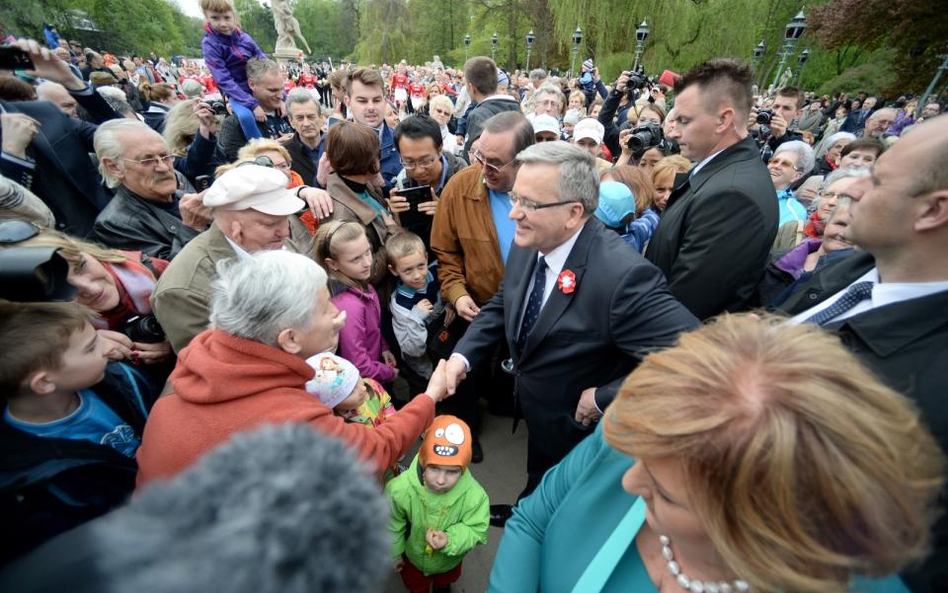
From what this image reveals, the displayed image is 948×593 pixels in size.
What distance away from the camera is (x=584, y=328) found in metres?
2.11

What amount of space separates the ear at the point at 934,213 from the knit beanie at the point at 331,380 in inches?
89.9

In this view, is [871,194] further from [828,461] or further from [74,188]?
[74,188]

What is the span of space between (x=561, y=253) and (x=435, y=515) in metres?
1.49

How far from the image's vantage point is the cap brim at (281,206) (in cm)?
225

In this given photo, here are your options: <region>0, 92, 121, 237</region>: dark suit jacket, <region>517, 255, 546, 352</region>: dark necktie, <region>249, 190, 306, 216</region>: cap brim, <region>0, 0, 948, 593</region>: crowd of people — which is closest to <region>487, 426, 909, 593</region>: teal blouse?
<region>0, 0, 948, 593</region>: crowd of people

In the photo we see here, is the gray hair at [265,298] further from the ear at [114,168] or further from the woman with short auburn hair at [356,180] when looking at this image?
the ear at [114,168]

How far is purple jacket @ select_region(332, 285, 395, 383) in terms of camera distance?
2668 millimetres

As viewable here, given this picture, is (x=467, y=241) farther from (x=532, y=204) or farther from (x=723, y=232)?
(x=723, y=232)

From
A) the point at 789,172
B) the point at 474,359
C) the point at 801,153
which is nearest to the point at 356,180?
the point at 474,359

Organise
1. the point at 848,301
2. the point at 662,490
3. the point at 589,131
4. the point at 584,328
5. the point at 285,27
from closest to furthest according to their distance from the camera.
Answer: the point at 662,490 → the point at 848,301 → the point at 584,328 → the point at 589,131 → the point at 285,27

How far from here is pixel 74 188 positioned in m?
3.39

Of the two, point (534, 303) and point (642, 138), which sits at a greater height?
point (642, 138)

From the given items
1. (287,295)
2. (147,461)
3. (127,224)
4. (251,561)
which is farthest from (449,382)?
(127,224)

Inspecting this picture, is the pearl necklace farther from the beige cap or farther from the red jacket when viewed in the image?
the beige cap
